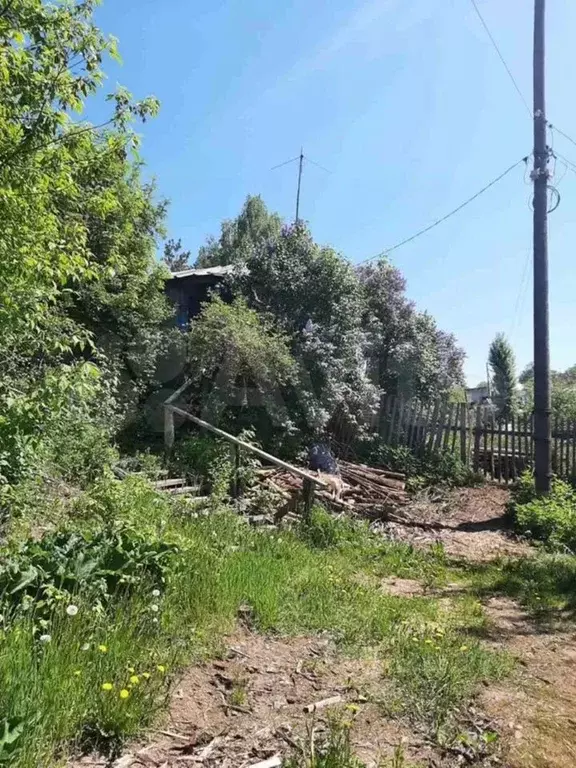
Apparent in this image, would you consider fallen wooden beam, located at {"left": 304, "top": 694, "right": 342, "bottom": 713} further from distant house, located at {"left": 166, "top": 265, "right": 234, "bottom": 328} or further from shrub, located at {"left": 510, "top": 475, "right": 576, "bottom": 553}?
distant house, located at {"left": 166, "top": 265, "right": 234, "bottom": 328}

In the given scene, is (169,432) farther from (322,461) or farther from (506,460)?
(506,460)

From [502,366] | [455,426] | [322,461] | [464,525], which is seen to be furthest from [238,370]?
[502,366]

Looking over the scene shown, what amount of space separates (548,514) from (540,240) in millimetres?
4635

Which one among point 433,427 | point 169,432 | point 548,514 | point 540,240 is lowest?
point 548,514

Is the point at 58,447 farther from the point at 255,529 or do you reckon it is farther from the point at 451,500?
the point at 451,500

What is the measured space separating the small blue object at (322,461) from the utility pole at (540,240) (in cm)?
349

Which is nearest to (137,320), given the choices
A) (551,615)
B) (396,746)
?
(551,615)

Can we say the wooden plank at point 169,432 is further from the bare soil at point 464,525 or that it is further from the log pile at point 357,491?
the bare soil at point 464,525

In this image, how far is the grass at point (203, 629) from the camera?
7.14 ft

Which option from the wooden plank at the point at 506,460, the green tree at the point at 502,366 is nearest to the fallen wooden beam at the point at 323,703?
the wooden plank at the point at 506,460

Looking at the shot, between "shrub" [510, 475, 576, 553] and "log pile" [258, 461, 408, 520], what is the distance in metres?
1.88

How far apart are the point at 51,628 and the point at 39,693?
0.50m

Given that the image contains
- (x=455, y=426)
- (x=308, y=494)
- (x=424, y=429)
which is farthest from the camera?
(x=424, y=429)

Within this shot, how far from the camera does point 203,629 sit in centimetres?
333
